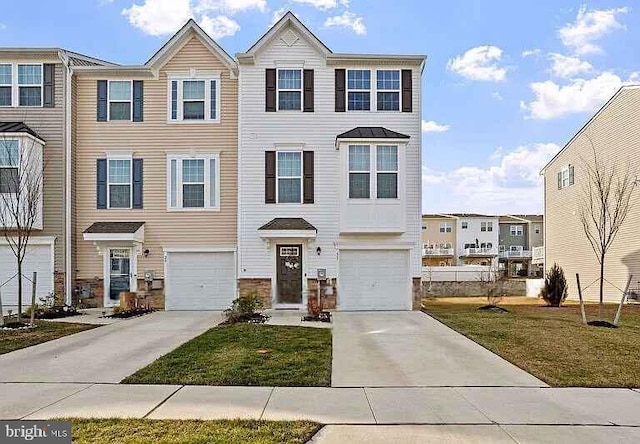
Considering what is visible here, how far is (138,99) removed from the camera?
19.0 meters

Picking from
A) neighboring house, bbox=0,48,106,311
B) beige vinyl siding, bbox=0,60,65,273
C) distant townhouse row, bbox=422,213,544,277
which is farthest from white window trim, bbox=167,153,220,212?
distant townhouse row, bbox=422,213,544,277

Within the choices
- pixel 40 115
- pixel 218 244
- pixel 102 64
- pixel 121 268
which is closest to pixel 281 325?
pixel 218 244

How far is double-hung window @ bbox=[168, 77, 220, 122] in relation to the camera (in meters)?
18.9

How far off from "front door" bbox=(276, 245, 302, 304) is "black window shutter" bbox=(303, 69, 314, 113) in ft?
15.3

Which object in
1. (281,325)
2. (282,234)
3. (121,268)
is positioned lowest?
(281,325)

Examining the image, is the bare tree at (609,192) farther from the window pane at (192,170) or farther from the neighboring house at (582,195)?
the window pane at (192,170)

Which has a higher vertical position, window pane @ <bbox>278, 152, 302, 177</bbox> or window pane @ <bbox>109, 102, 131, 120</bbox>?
window pane @ <bbox>109, 102, 131, 120</bbox>

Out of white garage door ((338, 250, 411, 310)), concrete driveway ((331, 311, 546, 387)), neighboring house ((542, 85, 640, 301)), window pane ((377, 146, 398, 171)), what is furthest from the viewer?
neighboring house ((542, 85, 640, 301))

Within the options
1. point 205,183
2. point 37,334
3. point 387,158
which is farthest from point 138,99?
point 37,334

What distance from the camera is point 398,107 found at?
18.7m

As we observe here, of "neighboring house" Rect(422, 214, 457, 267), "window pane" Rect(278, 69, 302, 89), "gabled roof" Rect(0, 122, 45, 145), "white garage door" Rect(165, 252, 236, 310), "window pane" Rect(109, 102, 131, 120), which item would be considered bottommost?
"white garage door" Rect(165, 252, 236, 310)

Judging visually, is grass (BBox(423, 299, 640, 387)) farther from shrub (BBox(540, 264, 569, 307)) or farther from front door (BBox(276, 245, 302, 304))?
front door (BBox(276, 245, 302, 304))

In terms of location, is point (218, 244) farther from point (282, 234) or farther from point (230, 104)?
point (230, 104)

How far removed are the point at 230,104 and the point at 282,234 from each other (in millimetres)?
4896
